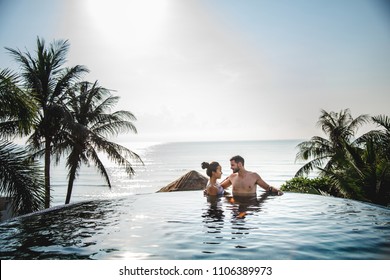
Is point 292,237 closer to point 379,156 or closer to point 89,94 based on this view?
point 379,156

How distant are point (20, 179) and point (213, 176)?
5332mm

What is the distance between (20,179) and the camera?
654cm

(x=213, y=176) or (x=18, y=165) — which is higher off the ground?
(x=18, y=165)

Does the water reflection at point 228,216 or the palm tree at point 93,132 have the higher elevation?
the palm tree at point 93,132

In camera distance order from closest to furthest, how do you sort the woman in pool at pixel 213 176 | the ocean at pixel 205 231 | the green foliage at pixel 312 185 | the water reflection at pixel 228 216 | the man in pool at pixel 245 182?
the ocean at pixel 205 231, the water reflection at pixel 228 216, the woman in pool at pixel 213 176, the man in pool at pixel 245 182, the green foliage at pixel 312 185

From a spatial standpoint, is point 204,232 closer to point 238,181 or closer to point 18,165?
point 238,181

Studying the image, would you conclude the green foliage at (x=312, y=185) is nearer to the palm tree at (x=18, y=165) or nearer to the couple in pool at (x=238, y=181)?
the couple in pool at (x=238, y=181)

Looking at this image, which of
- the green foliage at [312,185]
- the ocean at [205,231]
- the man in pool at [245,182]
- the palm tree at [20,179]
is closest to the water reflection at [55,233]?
the ocean at [205,231]

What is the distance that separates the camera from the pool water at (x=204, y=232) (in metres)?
4.35

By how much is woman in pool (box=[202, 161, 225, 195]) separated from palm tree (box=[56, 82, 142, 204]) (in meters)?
6.39

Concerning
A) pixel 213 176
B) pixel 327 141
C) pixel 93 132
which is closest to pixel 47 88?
pixel 93 132

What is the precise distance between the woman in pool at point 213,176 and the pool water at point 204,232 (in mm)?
1031

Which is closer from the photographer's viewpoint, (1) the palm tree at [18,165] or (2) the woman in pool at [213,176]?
(1) the palm tree at [18,165]

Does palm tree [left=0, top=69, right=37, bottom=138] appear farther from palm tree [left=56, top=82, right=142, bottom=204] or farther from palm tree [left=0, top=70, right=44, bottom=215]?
palm tree [left=56, top=82, right=142, bottom=204]
